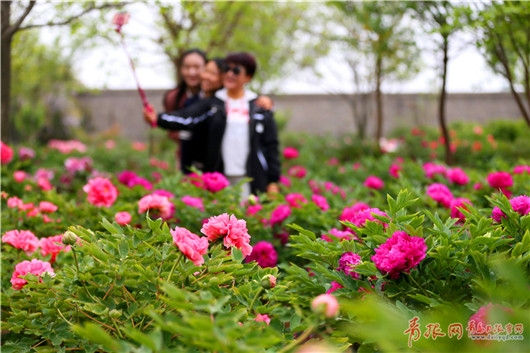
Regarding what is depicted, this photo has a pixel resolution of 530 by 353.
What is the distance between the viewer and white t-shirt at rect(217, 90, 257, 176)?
3.46 meters

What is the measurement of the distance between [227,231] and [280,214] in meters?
1.10

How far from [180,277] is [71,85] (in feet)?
46.2

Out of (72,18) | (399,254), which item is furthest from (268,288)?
(72,18)

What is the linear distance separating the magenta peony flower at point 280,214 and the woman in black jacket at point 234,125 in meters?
0.91

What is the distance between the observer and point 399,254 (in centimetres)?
131

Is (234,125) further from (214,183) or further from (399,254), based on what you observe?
(399,254)

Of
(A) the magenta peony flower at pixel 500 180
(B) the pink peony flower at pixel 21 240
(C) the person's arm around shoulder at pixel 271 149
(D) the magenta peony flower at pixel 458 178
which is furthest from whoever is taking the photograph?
(C) the person's arm around shoulder at pixel 271 149

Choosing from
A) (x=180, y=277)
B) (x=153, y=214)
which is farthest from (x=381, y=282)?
(x=153, y=214)

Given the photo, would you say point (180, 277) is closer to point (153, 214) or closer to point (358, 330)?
point (358, 330)

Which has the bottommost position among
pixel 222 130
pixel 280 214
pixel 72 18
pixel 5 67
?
pixel 280 214

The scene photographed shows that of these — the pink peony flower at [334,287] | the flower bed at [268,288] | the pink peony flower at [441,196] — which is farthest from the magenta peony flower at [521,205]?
the pink peony flower at [441,196]

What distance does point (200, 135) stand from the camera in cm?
363

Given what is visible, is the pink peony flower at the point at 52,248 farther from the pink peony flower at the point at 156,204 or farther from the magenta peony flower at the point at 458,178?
the magenta peony flower at the point at 458,178

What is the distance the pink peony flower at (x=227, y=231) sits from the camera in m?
1.45
